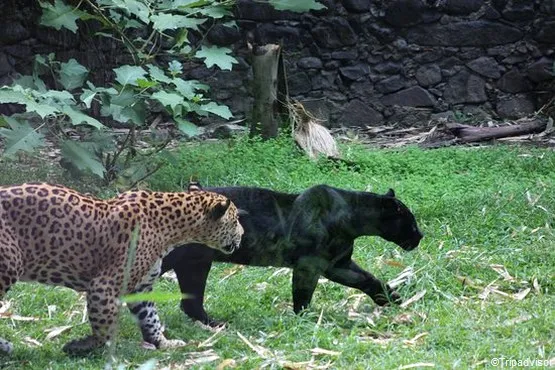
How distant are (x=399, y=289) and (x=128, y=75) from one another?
104 inches

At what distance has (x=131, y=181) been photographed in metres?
8.38

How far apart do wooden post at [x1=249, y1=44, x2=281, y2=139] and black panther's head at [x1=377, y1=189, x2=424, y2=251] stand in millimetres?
4252

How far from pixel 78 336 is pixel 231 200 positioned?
1.15m

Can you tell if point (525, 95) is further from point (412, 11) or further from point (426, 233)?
point (426, 233)

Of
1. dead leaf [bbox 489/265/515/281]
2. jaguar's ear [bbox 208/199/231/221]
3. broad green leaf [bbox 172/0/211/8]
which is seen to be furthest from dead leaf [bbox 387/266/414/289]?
broad green leaf [bbox 172/0/211/8]

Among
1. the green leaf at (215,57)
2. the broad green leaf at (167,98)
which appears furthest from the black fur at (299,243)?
the green leaf at (215,57)

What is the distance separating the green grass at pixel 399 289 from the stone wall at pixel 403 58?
3488 mm

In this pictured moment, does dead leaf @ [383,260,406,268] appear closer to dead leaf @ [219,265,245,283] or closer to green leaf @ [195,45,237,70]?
dead leaf @ [219,265,245,283]

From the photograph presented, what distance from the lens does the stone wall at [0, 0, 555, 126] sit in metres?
12.7

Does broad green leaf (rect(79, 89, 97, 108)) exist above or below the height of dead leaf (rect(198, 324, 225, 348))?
above

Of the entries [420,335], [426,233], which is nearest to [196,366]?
[420,335]

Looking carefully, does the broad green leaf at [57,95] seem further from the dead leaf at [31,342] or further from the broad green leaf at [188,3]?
the dead leaf at [31,342]

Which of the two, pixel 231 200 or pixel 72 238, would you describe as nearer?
pixel 72 238

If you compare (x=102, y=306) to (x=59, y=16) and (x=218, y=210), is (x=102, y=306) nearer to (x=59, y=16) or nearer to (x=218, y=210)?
(x=218, y=210)
